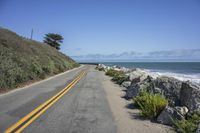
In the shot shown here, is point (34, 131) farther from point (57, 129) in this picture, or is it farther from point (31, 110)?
point (31, 110)

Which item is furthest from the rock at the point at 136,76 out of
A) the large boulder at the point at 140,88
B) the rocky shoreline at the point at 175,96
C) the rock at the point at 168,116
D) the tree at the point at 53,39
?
the tree at the point at 53,39

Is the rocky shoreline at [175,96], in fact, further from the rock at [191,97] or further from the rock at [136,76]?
the rock at [136,76]

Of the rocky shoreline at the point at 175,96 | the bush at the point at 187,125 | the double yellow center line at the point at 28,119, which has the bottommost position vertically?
the double yellow center line at the point at 28,119

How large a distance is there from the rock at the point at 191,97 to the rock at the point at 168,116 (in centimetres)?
66

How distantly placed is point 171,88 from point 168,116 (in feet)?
9.09

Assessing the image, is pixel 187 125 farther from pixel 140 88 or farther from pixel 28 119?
pixel 140 88

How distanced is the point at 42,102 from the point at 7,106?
1.42 metres

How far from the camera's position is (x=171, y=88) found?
Result: 9578 millimetres

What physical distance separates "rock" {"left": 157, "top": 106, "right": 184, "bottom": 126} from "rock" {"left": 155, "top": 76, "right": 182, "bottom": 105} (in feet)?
6.32

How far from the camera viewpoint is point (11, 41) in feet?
81.4

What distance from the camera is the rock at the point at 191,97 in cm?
749

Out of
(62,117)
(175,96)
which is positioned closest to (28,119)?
(62,117)

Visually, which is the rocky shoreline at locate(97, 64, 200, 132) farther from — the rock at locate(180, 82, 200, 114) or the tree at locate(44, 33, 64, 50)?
the tree at locate(44, 33, 64, 50)

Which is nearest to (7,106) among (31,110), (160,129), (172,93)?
(31,110)
